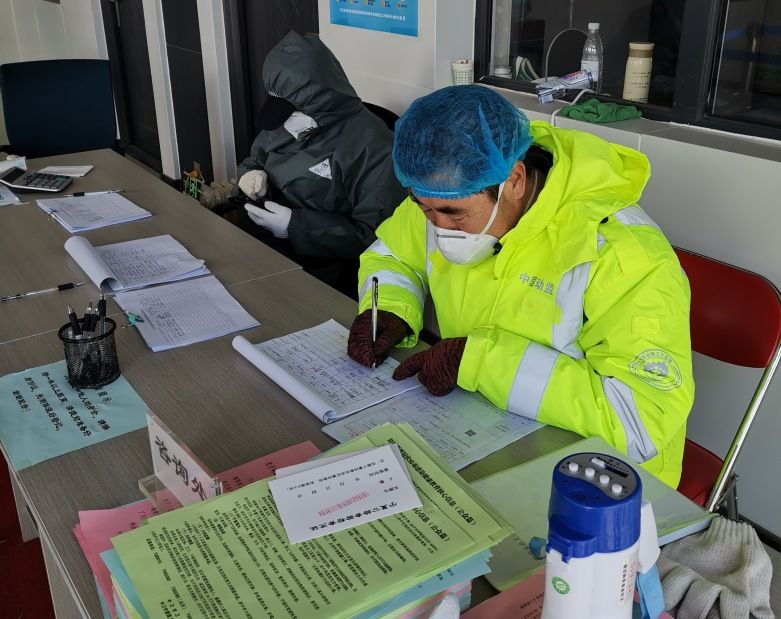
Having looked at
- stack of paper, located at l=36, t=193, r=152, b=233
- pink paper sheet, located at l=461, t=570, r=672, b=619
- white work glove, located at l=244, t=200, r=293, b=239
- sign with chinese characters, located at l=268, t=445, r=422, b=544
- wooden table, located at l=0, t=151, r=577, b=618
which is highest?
sign with chinese characters, located at l=268, t=445, r=422, b=544

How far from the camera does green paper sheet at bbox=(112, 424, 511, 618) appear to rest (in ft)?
2.42

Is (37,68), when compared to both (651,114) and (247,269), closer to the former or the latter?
(247,269)

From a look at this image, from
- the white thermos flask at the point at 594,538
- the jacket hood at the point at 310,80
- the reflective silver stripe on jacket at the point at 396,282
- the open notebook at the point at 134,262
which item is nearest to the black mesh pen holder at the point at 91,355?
the open notebook at the point at 134,262

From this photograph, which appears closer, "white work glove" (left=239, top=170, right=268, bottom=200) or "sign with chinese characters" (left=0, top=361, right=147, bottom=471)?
"sign with chinese characters" (left=0, top=361, right=147, bottom=471)

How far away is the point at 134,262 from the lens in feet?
6.33

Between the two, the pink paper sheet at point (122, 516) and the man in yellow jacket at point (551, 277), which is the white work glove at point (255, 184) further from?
the pink paper sheet at point (122, 516)

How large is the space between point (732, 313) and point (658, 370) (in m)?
0.46

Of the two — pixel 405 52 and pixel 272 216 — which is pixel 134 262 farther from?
pixel 405 52

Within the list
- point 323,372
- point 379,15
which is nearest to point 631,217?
point 323,372

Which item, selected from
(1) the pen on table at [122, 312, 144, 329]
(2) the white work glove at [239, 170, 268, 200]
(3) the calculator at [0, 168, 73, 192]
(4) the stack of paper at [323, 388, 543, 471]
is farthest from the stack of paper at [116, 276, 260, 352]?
(3) the calculator at [0, 168, 73, 192]

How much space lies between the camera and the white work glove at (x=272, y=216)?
2.48 metres

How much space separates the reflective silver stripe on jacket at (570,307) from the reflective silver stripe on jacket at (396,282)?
0.37 m

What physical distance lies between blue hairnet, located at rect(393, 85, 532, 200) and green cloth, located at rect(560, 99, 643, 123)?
0.92m

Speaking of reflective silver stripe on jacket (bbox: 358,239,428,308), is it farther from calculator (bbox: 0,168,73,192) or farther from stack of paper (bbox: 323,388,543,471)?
calculator (bbox: 0,168,73,192)
